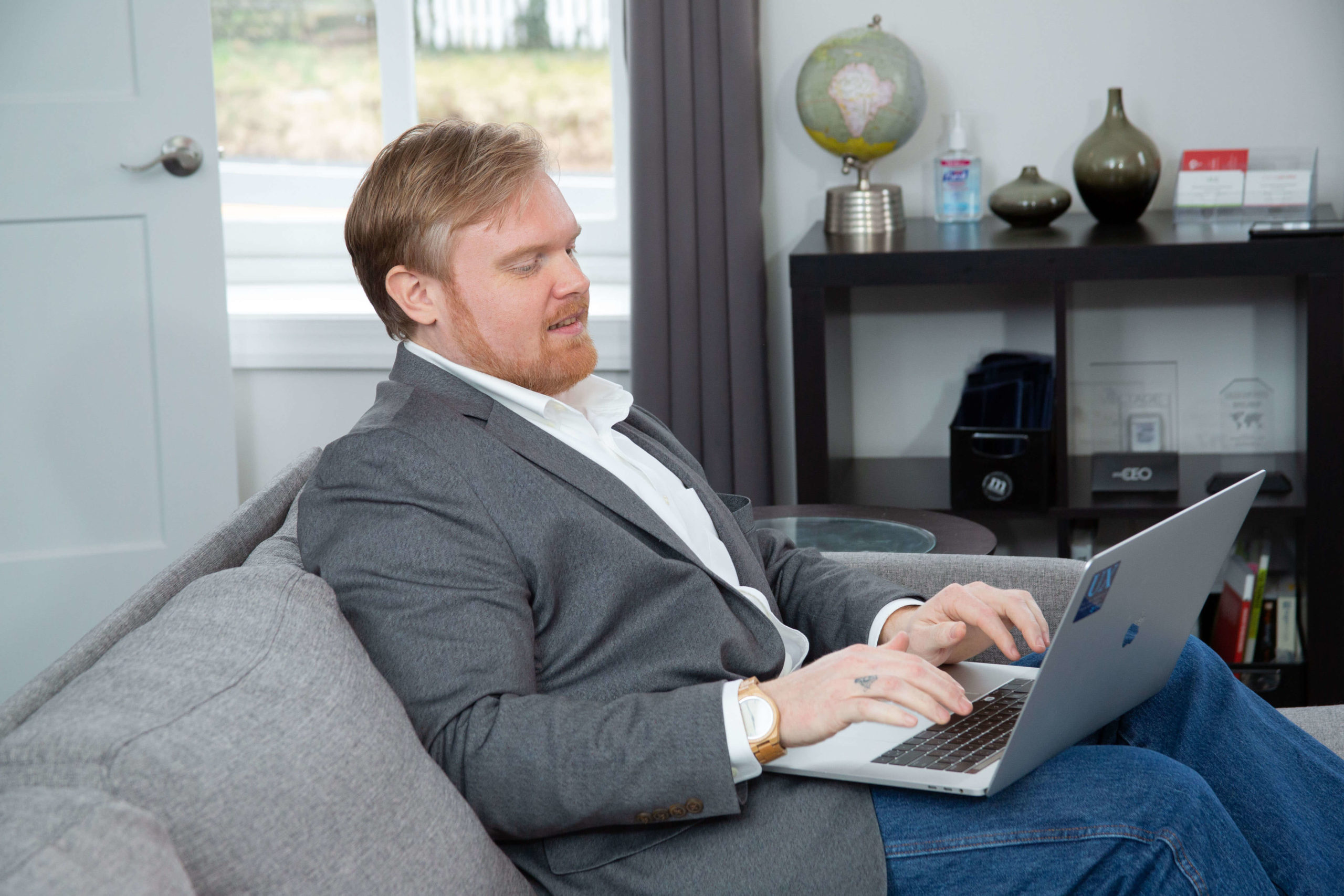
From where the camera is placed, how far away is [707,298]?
2.46 metres

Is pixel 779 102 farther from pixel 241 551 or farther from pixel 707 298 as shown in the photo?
pixel 241 551

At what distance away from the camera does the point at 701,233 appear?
245cm

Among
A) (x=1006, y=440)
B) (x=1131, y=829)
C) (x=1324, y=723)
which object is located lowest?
(x=1324, y=723)

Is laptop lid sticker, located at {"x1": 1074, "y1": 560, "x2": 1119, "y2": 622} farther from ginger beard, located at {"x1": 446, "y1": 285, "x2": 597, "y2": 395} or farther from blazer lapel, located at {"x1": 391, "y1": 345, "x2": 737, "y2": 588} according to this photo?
ginger beard, located at {"x1": 446, "y1": 285, "x2": 597, "y2": 395}

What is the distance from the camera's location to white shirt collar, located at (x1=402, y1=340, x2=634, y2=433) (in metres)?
1.24

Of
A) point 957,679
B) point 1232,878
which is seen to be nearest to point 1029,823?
point 1232,878

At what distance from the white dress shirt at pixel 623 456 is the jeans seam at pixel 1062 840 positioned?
292mm

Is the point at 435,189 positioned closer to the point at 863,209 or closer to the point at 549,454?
the point at 549,454

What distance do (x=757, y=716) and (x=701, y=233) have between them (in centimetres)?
156

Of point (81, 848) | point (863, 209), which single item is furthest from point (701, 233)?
point (81, 848)

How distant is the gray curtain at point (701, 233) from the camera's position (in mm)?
2396

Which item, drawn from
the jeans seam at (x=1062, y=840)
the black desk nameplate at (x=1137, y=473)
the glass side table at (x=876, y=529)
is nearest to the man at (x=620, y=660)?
the jeans seam at (x=1062, y=840)

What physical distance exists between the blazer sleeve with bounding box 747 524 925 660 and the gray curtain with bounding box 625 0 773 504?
923 millimetres

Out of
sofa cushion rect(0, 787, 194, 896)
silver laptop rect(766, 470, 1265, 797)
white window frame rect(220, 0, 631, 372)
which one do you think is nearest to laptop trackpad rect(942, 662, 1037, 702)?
silver laptop rect(766, 470, 1265, 797)
